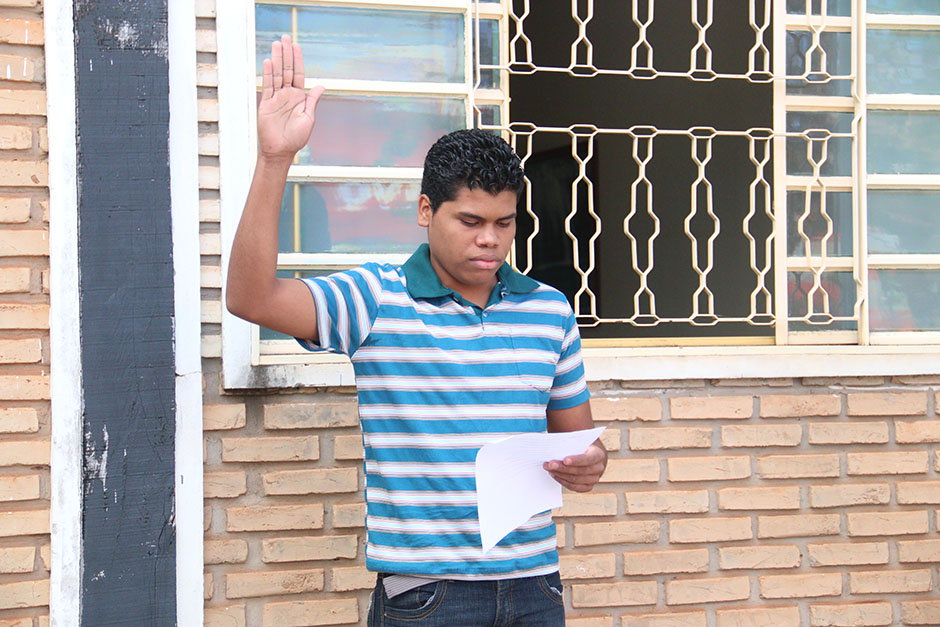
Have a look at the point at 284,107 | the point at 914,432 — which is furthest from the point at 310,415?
the point at 914,432

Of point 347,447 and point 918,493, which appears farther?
point 918,493

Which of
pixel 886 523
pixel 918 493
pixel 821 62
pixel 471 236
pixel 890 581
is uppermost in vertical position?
pixel 821 62

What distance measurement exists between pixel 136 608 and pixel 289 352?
92 centimetres

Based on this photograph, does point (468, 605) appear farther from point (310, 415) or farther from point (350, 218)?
point (350, 218)

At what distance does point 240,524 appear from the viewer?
3.12 metres

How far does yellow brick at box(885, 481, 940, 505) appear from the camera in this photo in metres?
3.56

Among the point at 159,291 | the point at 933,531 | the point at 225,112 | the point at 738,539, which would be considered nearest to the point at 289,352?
the point at 159,291

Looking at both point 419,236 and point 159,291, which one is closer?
point 159,291

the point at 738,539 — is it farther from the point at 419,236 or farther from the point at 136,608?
the point at 136,608

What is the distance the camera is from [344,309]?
2010 mm

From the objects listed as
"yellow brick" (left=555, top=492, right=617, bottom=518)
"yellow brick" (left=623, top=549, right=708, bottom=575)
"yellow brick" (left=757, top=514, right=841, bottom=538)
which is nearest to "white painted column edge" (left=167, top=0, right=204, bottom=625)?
"yellow brick" (left=555, top=492, right=617, bottom=518)

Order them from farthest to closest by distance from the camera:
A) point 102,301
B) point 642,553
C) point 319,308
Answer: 1. point 642,553
2. point 102,301
3. point 319,308

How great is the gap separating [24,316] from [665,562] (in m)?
2.28

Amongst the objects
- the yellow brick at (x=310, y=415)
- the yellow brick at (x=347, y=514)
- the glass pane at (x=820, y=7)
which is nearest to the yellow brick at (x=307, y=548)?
the yellow brick at (x=347, y=514)
